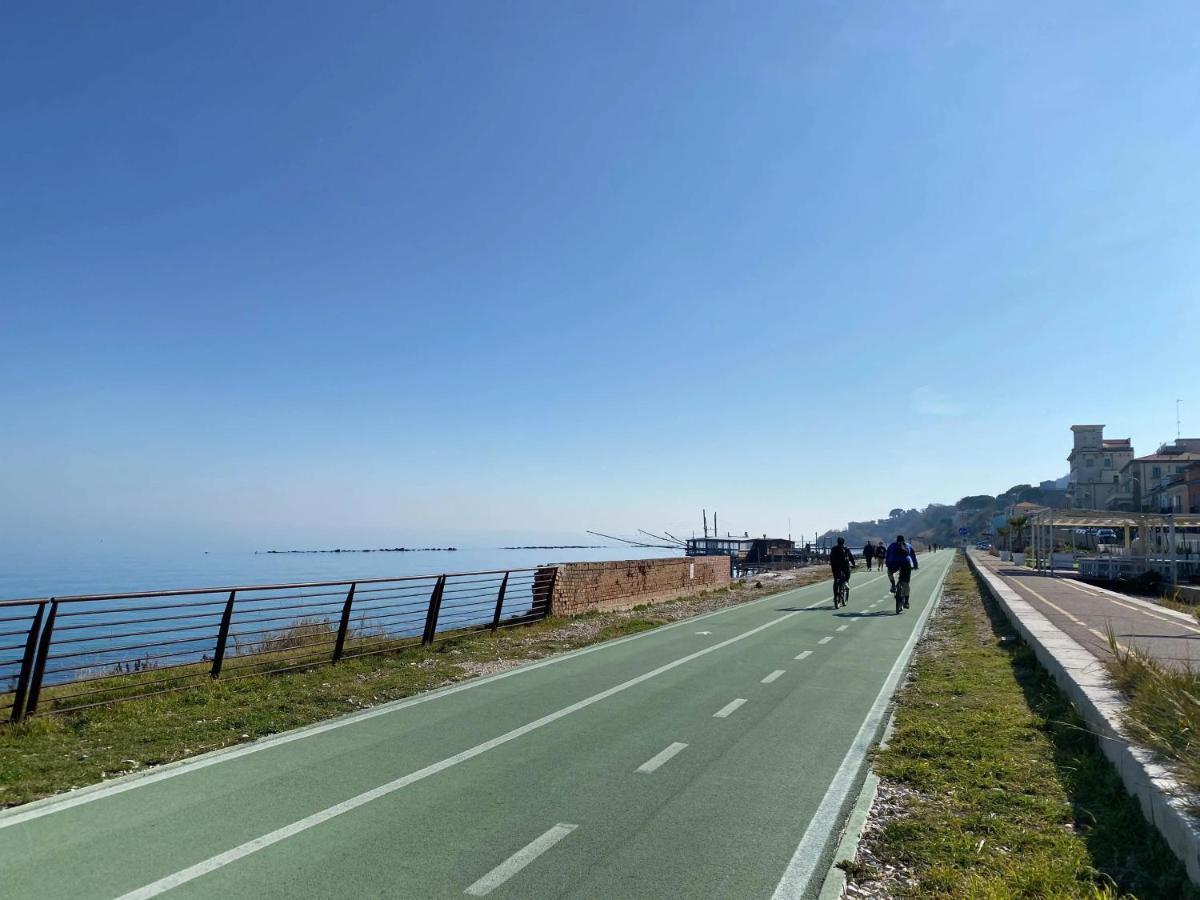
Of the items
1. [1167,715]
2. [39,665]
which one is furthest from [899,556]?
[39,665]

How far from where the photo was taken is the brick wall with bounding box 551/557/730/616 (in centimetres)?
2100

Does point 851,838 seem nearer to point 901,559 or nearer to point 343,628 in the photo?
point 343,628

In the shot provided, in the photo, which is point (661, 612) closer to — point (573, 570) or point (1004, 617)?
point (573, 570)

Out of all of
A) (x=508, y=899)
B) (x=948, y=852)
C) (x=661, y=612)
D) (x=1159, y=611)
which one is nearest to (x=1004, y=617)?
(x=1159, y=611)

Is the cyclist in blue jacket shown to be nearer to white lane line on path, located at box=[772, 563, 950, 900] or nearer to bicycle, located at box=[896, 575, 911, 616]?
bicycle, located at box=[896, 575, 911, 616]

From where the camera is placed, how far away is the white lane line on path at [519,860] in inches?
177

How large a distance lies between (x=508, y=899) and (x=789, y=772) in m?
3.35

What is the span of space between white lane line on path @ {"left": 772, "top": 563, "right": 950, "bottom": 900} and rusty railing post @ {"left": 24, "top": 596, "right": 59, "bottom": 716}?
8069 mm

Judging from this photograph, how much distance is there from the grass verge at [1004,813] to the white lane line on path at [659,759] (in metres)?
1.83

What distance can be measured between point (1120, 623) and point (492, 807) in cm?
1517

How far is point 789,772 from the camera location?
689 centimetres

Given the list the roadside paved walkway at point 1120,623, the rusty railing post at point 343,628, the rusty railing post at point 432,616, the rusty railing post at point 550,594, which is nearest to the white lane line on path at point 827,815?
the roadside paved walkway at point 1120,623

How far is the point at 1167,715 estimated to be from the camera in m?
6.35

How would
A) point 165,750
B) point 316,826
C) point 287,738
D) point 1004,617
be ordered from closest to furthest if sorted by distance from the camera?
point 316,826 → point 165,750 → point 287,738 → point 1004,617
